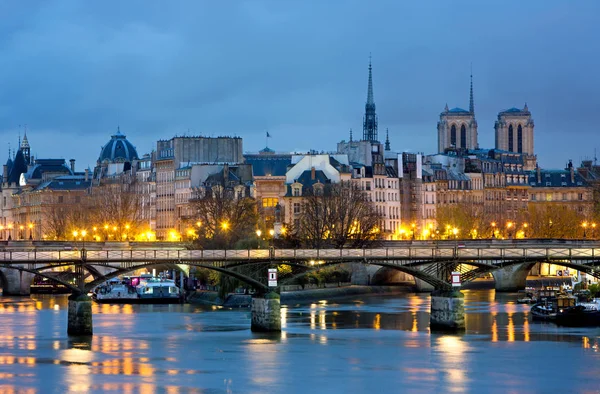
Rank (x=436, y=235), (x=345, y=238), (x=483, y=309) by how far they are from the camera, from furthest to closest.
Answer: (x=436, y=235) < (x=345, y=238) < (x=483, y=309)

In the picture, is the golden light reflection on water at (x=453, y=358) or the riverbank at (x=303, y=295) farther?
the riverbank at (x=303, y=295)

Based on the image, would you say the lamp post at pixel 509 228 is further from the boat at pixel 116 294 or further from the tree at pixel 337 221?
the boat at pixel 116 294

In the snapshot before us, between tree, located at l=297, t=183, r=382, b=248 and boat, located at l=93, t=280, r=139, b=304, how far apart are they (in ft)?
43.9

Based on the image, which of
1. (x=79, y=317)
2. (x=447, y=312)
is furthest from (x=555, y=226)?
(x=79, y=317)

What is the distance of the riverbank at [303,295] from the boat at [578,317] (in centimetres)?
2485

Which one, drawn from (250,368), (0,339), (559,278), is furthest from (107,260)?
(559,278)

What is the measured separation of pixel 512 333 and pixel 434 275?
194 inches

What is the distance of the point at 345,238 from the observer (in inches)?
5827

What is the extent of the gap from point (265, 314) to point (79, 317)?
9.16m

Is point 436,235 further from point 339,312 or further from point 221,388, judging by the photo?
point 221,388

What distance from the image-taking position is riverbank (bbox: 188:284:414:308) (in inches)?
5054

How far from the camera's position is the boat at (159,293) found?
5418 inches

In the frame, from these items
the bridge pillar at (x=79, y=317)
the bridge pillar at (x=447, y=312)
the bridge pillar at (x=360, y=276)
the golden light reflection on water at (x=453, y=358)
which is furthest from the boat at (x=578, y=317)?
the bridge pillar at (x=360, y=276)

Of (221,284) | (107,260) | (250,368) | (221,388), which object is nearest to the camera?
(221,388)
